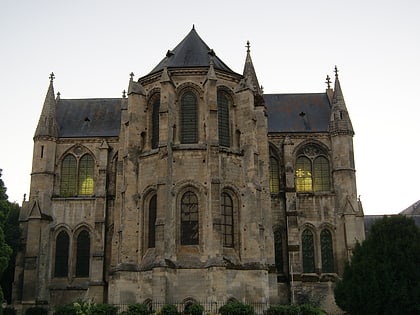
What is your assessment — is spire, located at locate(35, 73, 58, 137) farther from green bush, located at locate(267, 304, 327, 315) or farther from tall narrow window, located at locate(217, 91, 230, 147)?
green bush, located at locate(267, 304, 327, 315)

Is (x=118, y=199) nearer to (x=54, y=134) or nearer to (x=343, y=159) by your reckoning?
(x=54, y=134)

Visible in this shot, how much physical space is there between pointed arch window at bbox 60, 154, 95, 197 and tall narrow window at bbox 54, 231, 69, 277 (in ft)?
10.5

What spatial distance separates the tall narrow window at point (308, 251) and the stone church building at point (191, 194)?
0.34 ft

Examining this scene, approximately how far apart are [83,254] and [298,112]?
20307 mm

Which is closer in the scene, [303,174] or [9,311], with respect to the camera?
[9,311]

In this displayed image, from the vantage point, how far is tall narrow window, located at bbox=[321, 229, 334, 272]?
40125 mm

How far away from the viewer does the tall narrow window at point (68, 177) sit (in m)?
41.7

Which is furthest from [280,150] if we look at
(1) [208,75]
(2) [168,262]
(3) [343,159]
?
(2) [168,262]

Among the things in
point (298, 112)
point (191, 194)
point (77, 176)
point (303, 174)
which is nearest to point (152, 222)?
point (191, 194)

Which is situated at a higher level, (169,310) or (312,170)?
(312,170)

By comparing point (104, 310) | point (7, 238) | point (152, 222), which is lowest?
point (104, 310)

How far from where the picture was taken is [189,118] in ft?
111

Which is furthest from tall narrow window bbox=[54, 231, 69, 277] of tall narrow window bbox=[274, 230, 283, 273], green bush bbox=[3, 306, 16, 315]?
tall narrow window bbox=[274, 230, 283, 273]

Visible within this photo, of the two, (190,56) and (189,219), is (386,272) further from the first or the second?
(190,56)
